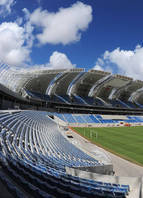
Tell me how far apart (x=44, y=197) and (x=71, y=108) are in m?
68.6

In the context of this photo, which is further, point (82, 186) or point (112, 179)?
point (112, 179)

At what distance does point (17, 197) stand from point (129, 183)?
160 inches

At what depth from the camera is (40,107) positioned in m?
73.1

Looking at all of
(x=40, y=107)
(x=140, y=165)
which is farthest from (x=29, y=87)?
(x=140, y=165)

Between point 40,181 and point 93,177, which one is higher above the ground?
point 40,181

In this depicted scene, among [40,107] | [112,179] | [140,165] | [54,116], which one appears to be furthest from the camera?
[40,107]

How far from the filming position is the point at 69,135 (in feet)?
106

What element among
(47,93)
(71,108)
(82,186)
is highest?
(47,93)

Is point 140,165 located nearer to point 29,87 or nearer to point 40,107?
point 29,87

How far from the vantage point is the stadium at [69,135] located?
19.0 feet

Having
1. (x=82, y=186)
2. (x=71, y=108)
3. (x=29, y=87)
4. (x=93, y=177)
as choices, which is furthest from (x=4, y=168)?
(x=71, y=108)

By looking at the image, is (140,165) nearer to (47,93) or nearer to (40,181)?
(40,181)

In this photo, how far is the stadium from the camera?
19.0ft

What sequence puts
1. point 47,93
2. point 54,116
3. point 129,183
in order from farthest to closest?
1. point 47,93
2. point 54,116
3. point 129,183
